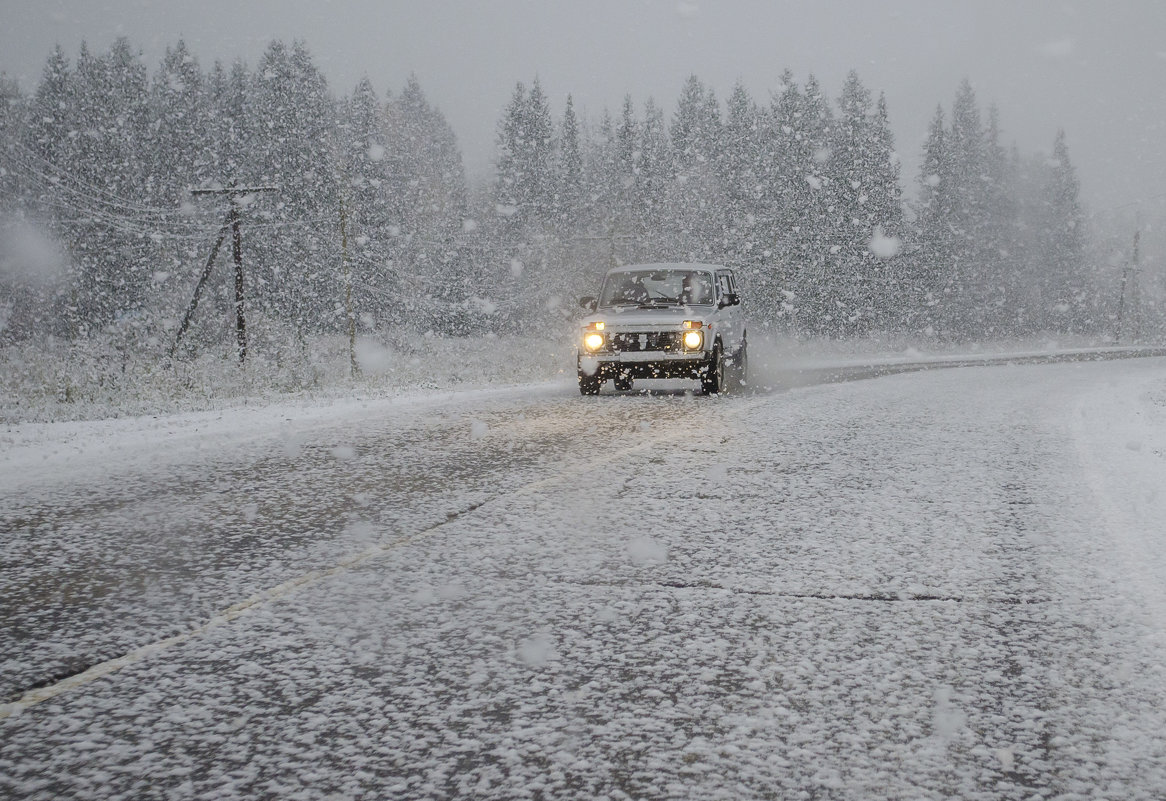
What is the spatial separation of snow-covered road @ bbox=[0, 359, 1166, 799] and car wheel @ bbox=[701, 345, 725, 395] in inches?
237

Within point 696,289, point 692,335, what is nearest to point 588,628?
point 692,335

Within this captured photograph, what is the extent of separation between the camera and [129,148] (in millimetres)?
52000

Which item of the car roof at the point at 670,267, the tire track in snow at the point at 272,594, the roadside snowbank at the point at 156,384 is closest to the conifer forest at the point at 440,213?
the roadside snowbank at the point at 156,384

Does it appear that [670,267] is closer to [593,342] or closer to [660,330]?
[660,330]

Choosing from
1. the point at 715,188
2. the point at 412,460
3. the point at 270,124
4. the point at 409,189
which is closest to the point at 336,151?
the point at 270,124

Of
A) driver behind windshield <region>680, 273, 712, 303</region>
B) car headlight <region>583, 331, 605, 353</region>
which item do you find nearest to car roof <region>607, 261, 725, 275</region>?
driver behind windshield <region>680, 273, 712, 303</region>

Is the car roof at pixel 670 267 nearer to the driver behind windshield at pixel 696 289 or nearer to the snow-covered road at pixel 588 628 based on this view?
→ the driver behind windshield at pixel 696 289

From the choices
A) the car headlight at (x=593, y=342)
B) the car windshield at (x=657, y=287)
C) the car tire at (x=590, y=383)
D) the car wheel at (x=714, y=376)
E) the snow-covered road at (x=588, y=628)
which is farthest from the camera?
the car windshield at (x=657, y=287)

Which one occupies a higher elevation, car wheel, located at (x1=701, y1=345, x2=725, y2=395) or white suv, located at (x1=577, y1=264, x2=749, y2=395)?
white suv, located at (x1=577, y1=264, x2=749, y2=395)

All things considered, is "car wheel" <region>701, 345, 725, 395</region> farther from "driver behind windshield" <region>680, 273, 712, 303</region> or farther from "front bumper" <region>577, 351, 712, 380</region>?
"driver behind windshield" <region>680, 273, 712, 303</region>

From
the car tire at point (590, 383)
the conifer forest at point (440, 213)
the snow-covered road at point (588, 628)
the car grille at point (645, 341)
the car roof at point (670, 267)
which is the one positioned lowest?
the snow-covered road at point (588, 628)

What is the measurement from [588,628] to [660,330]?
35.8 feet

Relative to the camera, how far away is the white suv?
14531 millimetres

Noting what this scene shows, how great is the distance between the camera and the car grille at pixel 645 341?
572 inches
